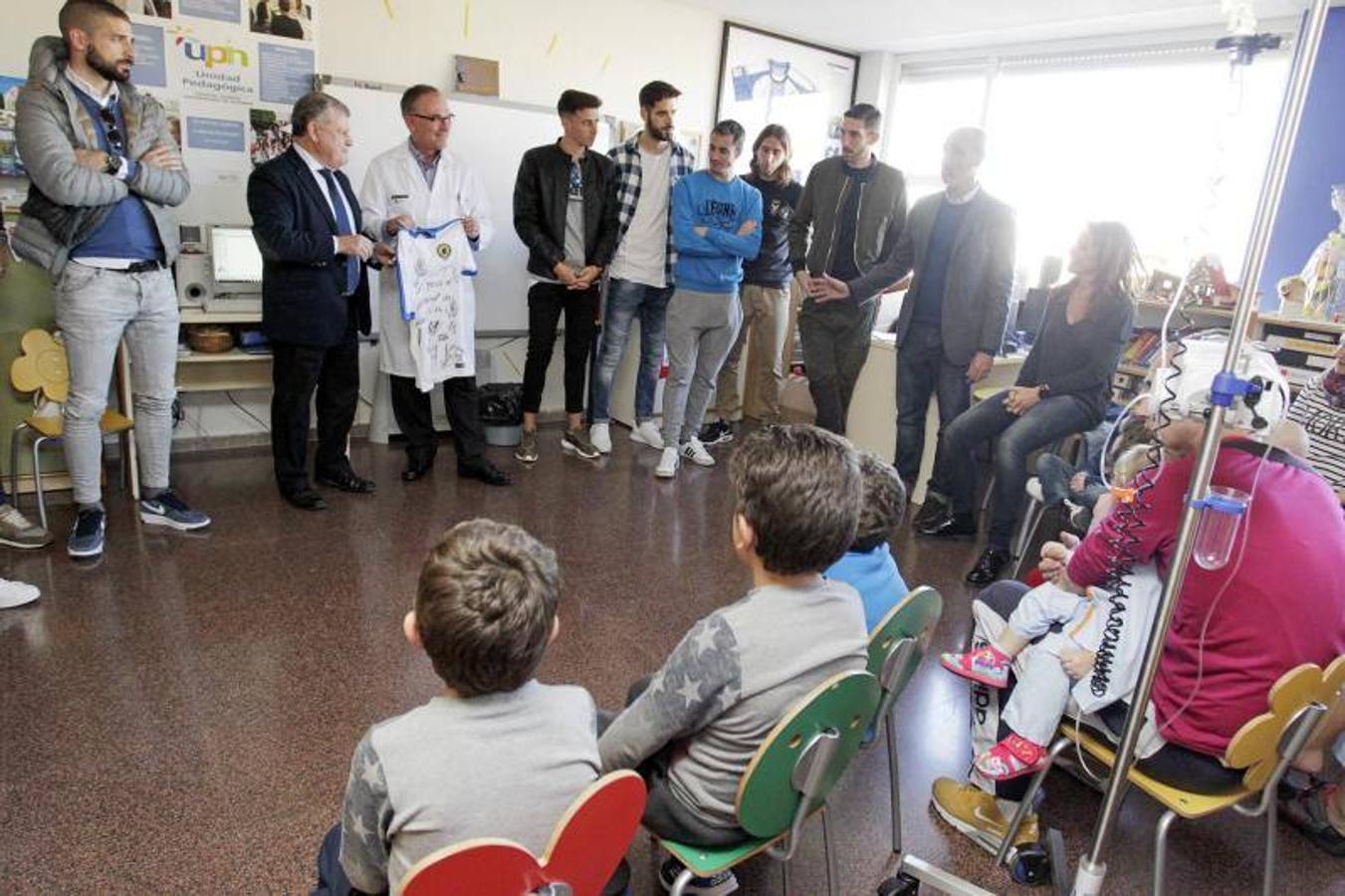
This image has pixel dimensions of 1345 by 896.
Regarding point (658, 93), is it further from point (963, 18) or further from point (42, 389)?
point (42, 389)

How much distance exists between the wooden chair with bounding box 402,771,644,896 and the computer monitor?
3.34 meters

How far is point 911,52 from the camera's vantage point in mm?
5938

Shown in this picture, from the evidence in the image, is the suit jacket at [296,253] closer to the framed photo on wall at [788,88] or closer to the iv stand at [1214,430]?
the framed photo on wall at [788,88]

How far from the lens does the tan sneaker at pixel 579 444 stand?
4383 mm

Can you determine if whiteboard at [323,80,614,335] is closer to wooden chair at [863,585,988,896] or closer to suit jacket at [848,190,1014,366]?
suit jacket at [848,190,1014,366]

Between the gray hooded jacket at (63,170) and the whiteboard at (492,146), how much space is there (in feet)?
4.12

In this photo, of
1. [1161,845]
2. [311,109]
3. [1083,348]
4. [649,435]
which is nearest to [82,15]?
[311,109]

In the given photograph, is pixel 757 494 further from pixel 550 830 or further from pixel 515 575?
pixel 550 830

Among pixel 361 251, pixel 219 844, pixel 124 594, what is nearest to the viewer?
pixel 219 844

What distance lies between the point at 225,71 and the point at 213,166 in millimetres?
391

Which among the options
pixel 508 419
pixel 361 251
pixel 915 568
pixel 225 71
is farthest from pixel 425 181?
pixel 915 568

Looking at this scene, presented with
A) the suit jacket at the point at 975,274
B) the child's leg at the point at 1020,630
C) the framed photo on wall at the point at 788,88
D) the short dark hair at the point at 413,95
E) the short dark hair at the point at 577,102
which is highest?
the framed photo on wall at the point at 788,88

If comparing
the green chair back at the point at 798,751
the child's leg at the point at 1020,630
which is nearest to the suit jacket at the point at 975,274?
the child's leg at the point at 1020,630

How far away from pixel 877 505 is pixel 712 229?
2.51 m
